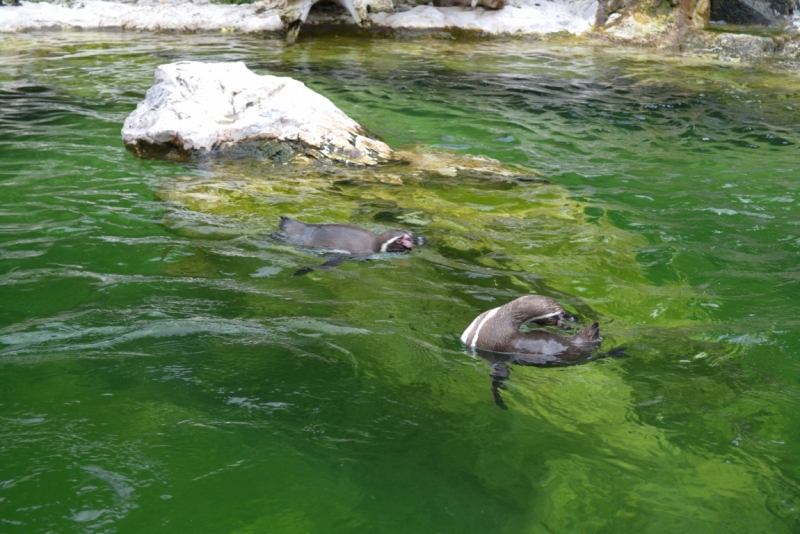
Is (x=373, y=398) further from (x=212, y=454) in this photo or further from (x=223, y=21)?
(x=223, y=21)

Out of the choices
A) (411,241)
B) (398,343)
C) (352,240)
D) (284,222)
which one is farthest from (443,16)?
(398,343)

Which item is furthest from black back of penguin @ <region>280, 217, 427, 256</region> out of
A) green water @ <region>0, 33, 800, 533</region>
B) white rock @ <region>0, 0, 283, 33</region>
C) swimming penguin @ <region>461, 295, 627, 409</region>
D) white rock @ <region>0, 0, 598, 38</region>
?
white rock @ <region>0, 0, 283, 33</region>

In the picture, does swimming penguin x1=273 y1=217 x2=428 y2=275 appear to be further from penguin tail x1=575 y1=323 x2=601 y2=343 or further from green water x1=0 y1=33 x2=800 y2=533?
penguin tail x1=575 y1=323 x2=601 y2=343

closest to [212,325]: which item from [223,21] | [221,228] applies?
[221,228]

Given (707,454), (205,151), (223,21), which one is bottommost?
(707,454)

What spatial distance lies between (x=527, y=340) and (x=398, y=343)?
2.62ft

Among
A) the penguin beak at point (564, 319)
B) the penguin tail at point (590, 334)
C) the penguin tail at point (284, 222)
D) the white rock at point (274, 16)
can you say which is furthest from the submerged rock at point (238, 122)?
the white rock at point (274, 16)

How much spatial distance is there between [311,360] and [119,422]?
116 cm

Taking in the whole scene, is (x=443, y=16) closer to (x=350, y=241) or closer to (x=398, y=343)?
(x=350, y=241)

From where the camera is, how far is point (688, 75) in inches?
568

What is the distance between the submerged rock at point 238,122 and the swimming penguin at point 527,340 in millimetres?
4462

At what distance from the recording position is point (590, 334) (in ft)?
15.3

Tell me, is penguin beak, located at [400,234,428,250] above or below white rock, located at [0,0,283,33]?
below

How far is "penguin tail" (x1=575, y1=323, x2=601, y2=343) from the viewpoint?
4.65 metres
